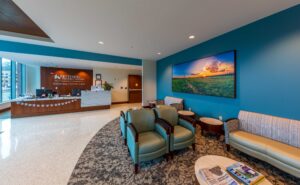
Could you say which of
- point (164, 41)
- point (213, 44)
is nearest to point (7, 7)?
point (164, 41)

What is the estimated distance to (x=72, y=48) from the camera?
4719 mm

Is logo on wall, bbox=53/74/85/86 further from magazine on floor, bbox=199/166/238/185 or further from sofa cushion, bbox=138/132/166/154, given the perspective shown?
magazine on floor, bbox=199/166/238/185

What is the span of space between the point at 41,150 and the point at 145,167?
7.80 feet

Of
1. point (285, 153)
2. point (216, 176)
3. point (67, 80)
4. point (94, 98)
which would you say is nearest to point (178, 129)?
point (216, 176)

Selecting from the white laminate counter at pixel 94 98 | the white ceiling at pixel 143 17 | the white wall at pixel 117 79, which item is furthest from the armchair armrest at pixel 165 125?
the white wall at pixel 117 79

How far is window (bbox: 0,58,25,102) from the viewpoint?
5.73 metres

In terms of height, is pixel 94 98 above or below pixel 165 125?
above

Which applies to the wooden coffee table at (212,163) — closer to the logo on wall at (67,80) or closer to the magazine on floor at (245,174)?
the magazine on floor at (245,174)

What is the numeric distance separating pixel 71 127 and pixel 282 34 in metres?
5.96

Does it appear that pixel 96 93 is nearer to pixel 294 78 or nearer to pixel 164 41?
pixel 164 41

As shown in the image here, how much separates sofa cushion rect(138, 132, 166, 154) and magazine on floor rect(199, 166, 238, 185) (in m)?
0.81

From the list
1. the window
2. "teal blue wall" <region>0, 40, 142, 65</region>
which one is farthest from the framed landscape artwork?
the window

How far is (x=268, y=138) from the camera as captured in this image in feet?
7.54

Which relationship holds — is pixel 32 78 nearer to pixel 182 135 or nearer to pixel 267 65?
pixel 182 135
